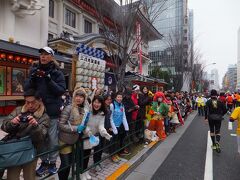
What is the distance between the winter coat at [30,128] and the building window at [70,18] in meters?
13.1

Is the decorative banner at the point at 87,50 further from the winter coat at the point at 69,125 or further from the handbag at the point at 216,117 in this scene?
the handbag at the point at 216,117

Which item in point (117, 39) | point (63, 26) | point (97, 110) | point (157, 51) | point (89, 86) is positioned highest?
point (157, 51)

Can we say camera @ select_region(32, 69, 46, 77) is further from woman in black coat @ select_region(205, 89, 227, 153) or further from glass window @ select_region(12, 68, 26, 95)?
glass window @ select_region(12, 68, 26, 95)

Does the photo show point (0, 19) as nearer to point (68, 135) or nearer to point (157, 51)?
point (68, 135)

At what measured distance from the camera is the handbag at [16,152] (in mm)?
2316

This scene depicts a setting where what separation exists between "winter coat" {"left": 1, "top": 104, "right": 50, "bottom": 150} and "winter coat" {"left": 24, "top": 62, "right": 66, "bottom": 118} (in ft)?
1.15

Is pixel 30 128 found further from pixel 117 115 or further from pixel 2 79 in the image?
pixel 2 79

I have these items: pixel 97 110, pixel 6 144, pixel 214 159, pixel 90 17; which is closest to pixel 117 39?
pixel 97 110

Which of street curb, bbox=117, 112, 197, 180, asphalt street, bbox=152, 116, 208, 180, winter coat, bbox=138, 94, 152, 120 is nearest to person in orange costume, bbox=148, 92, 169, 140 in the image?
asphalt street, bbox=152, 116, 208, 180

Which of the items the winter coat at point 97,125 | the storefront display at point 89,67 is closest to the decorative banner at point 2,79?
the storefront display at point 89,67

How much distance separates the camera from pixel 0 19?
34.4 feet

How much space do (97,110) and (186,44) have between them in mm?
22267

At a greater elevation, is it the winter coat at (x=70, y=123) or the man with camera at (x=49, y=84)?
the man with camera at (x=49, y=84)

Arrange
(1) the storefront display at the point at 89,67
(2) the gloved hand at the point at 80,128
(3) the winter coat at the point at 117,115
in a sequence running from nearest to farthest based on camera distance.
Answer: (2) the gloved hand at the point at 80,128 → (3) the winter coat at the point at 117,115 → (1) the storefront display at the point at 89,67
